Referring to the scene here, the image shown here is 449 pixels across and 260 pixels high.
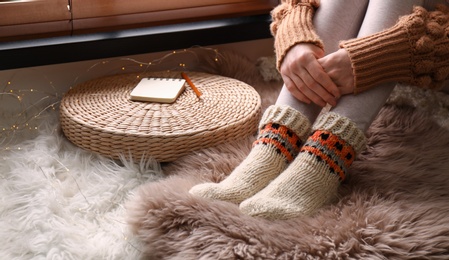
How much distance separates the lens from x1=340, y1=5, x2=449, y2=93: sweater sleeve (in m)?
1.06

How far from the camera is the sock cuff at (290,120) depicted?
1.09 meters

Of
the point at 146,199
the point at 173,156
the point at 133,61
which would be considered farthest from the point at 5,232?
the point at 133,61

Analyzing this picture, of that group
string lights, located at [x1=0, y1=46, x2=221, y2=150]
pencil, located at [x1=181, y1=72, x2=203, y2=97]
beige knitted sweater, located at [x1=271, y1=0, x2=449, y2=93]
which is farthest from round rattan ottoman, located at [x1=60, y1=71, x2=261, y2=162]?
beige knitted sweater, located at [x1=271, y1=0, x2=449, y2=93]

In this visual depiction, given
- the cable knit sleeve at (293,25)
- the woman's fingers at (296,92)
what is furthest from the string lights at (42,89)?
the woman's fingers at (296,92)

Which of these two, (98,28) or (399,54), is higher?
(399,54)

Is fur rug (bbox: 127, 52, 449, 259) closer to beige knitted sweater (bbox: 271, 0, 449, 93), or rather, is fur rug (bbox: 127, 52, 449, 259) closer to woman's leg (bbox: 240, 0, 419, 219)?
woman's leg (bbox: 240, 0, 419, 219)

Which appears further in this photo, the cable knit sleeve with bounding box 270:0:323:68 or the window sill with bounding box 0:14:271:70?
the window sill with bounding box 0:14:271:70

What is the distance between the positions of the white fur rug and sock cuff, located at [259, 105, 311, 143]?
290 mm

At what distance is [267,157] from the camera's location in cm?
106

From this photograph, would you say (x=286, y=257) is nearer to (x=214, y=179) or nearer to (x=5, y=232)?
(x=214, y=179)

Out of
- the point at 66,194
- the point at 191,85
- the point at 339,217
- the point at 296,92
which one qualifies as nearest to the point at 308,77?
the point at 296,92

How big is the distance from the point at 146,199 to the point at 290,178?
0.84ft

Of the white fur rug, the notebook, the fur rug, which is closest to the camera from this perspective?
the fur rug

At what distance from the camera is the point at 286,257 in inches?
34.9
